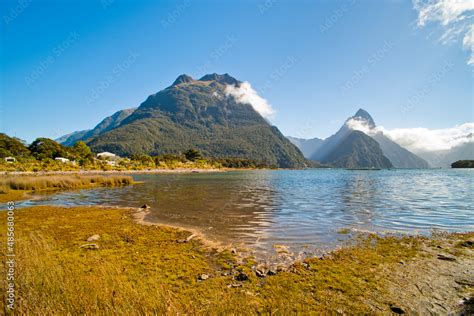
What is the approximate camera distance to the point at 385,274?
8148 mm

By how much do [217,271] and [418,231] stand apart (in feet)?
43.8

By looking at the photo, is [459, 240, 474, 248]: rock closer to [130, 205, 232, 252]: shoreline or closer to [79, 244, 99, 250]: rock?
[130, 205, 232, 252]: shoreline

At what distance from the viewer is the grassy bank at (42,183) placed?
2966 centimetres

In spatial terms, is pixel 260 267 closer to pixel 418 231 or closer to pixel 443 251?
pixel 443 251

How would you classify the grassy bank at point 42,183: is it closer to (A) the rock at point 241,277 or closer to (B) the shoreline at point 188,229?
(B) the shoreline at point 188,229

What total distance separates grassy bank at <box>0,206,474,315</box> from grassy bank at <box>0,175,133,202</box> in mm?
23190

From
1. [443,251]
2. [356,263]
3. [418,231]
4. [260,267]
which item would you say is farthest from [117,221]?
[418,231]

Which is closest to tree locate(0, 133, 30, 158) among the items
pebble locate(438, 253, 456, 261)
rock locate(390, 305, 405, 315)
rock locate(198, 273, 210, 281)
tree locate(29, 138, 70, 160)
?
tree locate(29, 138, 70, 160)

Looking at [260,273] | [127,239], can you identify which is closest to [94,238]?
[127,239]

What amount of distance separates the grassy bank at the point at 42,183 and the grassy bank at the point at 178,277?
23.2m

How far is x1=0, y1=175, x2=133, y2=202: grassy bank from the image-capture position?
29656 mm

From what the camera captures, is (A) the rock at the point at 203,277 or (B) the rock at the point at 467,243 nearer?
(A) the rock at the point at 203,277

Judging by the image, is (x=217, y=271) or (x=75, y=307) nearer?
(x=75, y=307)

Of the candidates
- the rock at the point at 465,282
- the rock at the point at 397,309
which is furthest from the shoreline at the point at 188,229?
the rock at the point at 465,282
